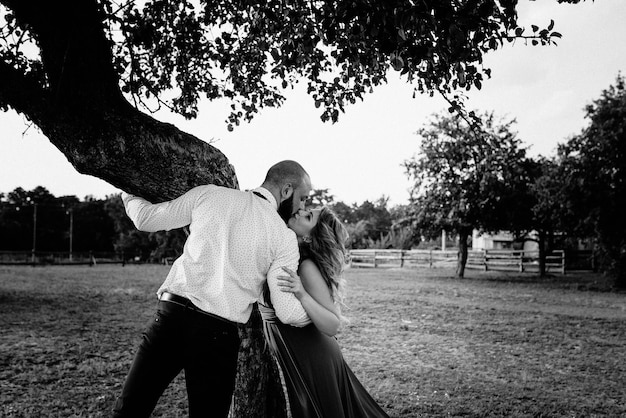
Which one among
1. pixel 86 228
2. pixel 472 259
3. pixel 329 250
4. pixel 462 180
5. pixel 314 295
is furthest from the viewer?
pixel 86 228

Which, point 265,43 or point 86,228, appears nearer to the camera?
point 265,43

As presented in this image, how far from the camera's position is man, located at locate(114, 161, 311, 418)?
295 centimetres

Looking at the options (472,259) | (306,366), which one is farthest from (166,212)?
A: (472,259)

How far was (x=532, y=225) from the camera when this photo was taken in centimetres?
2791

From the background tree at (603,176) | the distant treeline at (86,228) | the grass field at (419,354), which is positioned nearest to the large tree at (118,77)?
the grass field at (419,354)

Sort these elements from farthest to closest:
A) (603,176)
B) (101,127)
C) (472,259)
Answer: (472,259)
(603,176)
(101,127)

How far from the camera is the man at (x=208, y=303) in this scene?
116 inches

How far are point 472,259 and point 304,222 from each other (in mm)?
36772

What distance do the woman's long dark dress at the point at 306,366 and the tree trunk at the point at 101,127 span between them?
Result: 9.0 inches

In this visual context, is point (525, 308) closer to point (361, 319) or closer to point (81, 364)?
point (361, 319)

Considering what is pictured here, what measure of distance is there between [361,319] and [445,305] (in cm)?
409

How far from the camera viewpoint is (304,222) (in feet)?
13.6

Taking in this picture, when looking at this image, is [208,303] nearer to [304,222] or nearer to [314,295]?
[314,295]

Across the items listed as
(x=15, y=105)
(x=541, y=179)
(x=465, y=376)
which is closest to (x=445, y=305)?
(x=465, y=376)
